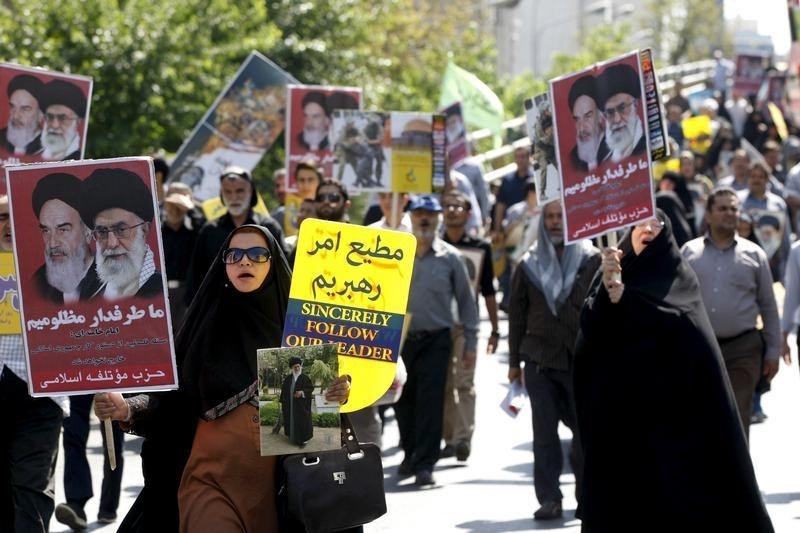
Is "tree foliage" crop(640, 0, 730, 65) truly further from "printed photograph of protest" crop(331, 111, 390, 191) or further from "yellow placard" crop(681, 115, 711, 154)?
"printed photograph of protest" crop(331, 111, 390, 191)

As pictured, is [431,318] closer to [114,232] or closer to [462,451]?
[462,451]

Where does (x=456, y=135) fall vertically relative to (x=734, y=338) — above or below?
above

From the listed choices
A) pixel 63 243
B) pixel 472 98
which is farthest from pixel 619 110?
pixel 472 98

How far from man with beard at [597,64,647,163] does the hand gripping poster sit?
1.78 metres

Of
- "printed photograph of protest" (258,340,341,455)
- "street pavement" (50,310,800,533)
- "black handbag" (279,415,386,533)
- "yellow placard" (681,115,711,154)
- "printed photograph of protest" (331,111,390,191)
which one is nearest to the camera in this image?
"printed photograph of protest" (258,340,341,455)

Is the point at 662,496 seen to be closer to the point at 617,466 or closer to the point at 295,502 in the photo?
the point at 617,466

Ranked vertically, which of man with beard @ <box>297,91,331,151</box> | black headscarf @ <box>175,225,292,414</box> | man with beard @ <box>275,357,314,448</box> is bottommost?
man with beard @ <box>275,357,314,448</box>

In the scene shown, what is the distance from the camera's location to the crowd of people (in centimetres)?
689

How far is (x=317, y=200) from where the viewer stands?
1167cm

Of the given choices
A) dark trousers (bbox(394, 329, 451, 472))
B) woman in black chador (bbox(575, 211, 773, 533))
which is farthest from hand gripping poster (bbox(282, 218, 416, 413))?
dark trousers (bbox(394, 329, 451, 472))

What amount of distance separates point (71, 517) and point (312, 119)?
6171 mm

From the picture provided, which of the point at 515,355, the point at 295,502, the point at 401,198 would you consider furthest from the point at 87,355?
the point at 401,198

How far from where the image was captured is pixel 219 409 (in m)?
6.84

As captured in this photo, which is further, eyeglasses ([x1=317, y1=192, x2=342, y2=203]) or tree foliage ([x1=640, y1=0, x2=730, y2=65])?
tree foliage ([x1=640, y1=0, x2=730, y2=65])
